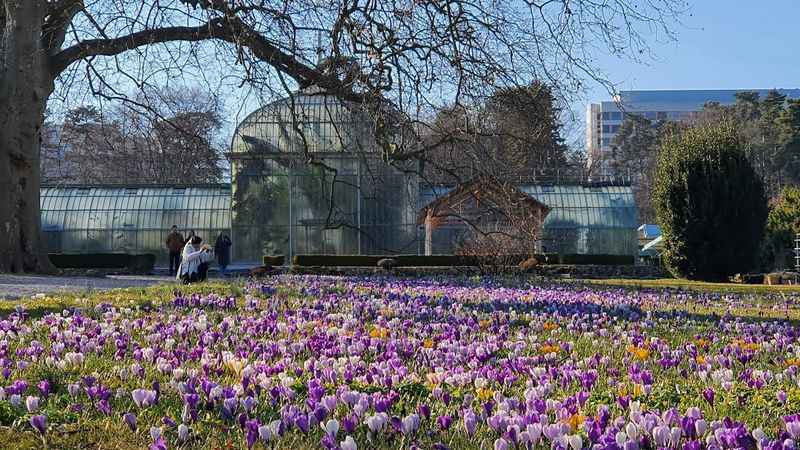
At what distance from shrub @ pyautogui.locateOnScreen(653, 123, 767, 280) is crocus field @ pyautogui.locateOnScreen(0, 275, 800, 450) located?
20576 mm

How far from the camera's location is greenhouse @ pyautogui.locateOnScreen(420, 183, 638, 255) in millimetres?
37750

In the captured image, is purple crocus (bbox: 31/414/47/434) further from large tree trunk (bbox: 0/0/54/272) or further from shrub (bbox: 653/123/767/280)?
shrub (bbox: 653/123/767/280)

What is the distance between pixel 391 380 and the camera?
4.29 m

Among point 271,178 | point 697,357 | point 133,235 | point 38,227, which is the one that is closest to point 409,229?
point 271,178

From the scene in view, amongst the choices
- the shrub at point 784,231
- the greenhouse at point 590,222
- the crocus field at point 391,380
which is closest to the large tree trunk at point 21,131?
the crocus field at point 391,380

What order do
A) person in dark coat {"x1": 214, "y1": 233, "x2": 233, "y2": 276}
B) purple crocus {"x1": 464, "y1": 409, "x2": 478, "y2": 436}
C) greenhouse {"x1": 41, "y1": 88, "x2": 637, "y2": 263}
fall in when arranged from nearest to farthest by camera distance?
purple crocus {"x1": 464, "y1": 409, "x2": 478, "y2": 436} < person in dark coat {"x1": 214, "y1": 233, "x2": 233, "y2": 276} < greenhouse {"x1": 41, "y1": 88, "x2": 637, "y2": 263}

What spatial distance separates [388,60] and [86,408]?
29.5ft

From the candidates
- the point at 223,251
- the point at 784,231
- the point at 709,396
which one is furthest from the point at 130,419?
the point at 784,231

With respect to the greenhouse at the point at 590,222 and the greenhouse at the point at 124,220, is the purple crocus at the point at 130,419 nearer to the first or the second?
the greenhouse at the point at 590,222

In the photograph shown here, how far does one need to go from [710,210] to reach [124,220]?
24216 mm

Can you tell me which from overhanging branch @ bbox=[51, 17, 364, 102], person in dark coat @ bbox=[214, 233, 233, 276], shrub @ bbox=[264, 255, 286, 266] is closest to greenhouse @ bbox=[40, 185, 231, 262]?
person in dark coat @ bbox=[214, 233, 233, 276]

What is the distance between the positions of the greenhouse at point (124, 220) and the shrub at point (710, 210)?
18.8 m

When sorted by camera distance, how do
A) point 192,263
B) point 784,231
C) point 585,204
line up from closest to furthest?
point 192,263 < point 784,231 < point 585,204

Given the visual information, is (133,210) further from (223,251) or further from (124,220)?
(223,251)
